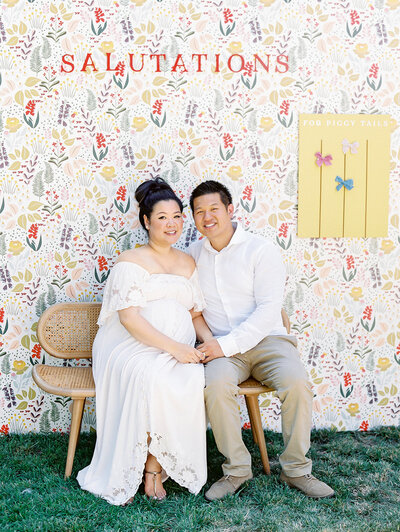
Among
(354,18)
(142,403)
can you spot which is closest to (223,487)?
(142,403)

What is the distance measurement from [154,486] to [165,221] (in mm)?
1347

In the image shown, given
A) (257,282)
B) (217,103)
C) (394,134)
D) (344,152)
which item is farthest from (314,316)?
(217,103)

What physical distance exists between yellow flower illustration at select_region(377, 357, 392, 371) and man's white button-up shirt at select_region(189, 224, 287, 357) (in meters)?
0.88

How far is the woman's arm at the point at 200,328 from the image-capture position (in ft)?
9.83

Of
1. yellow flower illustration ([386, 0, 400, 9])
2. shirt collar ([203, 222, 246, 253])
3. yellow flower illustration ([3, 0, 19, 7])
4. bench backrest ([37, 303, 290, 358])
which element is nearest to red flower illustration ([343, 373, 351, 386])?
bench backrest ([37, 303, 290, 358])

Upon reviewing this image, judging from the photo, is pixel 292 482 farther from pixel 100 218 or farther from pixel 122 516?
pixel 100 218

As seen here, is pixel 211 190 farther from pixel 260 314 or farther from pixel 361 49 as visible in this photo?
pixel 361 49

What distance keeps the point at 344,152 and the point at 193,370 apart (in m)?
1.73

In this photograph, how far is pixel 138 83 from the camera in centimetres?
331

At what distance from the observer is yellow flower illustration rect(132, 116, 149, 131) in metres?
3.32

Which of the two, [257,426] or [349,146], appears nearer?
[257,426]

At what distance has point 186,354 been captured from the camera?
271 cm

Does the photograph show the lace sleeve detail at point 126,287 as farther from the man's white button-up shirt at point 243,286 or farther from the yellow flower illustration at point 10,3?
the yellow flower illustration at point 10,3

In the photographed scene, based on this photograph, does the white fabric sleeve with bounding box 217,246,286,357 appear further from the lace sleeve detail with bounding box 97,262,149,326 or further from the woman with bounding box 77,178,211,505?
the lace sleeve detail with bounding box 97,262,149,326
